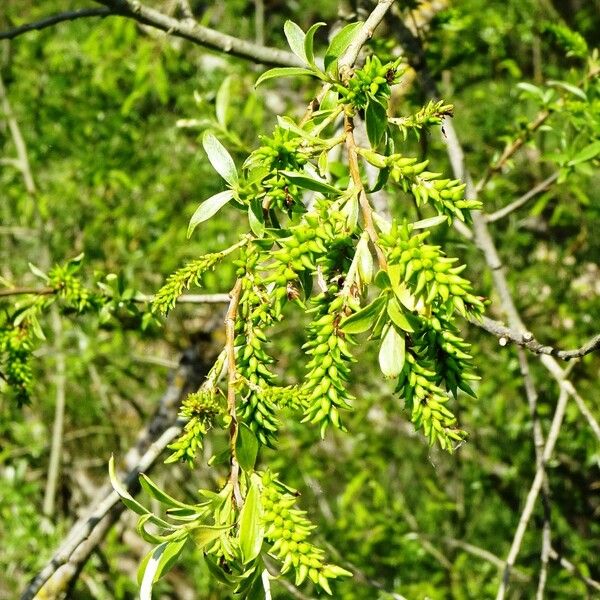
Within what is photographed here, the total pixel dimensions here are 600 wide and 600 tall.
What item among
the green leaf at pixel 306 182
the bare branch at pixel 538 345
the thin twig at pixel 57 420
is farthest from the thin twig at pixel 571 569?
the thin twig at pixel 57 420

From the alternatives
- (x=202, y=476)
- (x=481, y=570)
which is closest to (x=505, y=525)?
(x=481, y=570)

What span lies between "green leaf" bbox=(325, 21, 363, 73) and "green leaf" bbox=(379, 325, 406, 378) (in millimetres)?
407

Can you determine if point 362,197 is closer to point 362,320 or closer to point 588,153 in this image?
point 362,320

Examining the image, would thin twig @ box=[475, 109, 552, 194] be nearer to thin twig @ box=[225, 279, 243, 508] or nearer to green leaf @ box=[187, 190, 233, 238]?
green leaf @ box=[187, 190, 233, 238]

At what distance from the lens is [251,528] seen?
86 cm

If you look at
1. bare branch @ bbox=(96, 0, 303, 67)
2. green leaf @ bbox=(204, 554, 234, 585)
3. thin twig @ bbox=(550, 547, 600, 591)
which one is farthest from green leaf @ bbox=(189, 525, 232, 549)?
thin twig @ bbox=(550, 547, 600, 591)

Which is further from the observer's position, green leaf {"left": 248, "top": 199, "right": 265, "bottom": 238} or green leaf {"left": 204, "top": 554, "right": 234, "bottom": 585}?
green leaf {"left": 248, "top": 199, "right": 265, "bottom": 238}

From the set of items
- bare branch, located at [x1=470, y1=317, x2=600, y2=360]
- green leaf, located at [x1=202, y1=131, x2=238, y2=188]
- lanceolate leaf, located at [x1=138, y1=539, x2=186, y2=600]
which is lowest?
bare branch, located at [x1=470, y1=317, x2=600, y2=360]

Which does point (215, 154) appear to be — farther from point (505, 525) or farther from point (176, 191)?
point (505, 525)

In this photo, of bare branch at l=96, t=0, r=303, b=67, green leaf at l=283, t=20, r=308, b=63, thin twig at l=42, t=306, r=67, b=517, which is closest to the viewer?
green leaf at l=283, t=20, r=308, b=63

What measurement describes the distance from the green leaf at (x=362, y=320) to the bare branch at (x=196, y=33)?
3.90 ft

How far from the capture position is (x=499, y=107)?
4191 mm

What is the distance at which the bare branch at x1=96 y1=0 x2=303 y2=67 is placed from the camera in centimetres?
171

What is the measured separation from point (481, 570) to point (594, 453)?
98 centimetres
